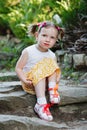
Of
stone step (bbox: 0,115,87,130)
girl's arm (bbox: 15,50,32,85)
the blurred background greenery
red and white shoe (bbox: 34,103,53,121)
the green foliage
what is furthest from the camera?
the blurred background greenery

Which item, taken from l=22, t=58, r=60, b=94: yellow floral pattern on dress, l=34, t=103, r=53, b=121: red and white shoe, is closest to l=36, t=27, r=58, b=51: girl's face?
l=22, t=58, r=60, b=94: yellow floral pattern on dress

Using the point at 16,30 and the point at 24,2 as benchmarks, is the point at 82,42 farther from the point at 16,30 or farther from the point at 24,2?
the point at 24,2

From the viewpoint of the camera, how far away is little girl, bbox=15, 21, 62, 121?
12.2 ft

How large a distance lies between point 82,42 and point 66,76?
613 millimetres

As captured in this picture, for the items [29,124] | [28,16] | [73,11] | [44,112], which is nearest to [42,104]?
[44,112]

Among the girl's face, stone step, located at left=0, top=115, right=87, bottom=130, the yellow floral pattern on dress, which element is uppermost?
the girl's face

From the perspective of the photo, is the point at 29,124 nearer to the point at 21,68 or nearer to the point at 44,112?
the point at 44,112

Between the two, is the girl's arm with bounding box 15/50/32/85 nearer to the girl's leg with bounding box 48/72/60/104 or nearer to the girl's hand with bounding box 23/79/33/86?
the girl's hand with bounding box 23/79/33/86

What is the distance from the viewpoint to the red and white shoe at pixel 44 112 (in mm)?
3625

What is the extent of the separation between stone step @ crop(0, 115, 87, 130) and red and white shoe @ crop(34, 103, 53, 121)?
7cm

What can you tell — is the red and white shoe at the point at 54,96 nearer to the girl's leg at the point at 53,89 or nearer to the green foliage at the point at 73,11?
the girl's leg at the point at 53,89

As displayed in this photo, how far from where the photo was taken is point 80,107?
158 inches

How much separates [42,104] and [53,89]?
21cm

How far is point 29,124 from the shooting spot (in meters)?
3.41
